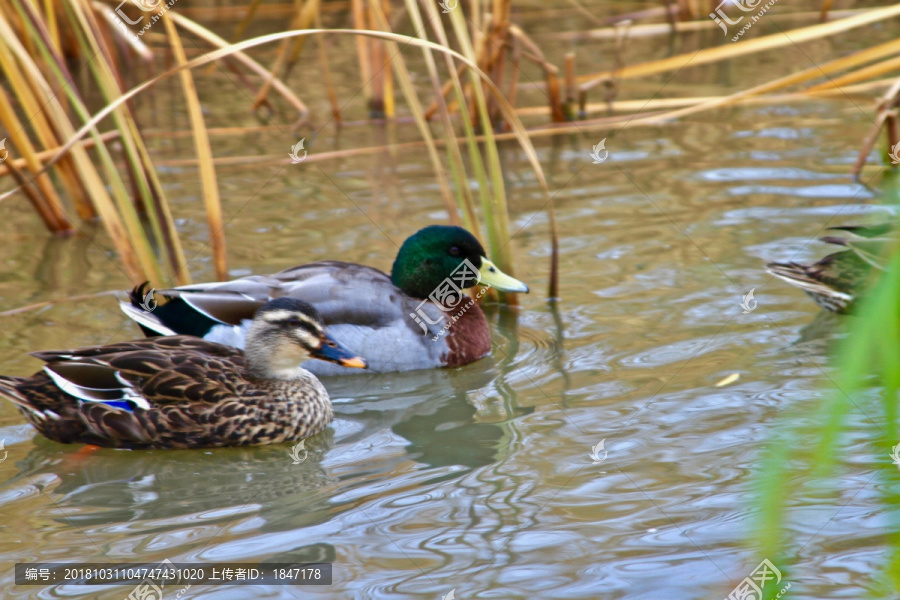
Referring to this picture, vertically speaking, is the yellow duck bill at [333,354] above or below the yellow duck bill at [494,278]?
below

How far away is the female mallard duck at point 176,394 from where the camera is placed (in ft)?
16.5

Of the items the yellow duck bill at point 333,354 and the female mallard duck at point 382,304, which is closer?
the yellow duck bill at point 333,354

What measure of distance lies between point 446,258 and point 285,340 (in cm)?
145

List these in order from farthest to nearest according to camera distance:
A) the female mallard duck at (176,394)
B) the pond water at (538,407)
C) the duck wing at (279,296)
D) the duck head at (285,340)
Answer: the duck wing at (279,296)
the duck head at (285,340)
the female mallard duck at (176,394)
the pond water at (538,407)

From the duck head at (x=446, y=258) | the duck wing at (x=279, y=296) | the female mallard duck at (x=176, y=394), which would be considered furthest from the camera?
the duck head at (x=446, y=258)

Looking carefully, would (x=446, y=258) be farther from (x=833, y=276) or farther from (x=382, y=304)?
(x=833, y=276)

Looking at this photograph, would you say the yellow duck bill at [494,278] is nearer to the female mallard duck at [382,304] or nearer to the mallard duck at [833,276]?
the female mallard duck at [382,304]

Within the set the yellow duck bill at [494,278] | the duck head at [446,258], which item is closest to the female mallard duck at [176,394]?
the duck head at [446,258]

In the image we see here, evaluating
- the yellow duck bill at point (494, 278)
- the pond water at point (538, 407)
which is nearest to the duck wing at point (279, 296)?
the pond water at point (538, 407)

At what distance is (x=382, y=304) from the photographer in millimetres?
6117

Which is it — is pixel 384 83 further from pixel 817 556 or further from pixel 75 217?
pixel 817 556

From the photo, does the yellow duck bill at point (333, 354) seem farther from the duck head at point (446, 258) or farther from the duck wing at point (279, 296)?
the duck head at point (446, 258)

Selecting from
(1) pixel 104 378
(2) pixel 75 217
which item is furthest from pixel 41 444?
(2) pixel 75 217

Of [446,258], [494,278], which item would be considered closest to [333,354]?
[446,258]
